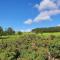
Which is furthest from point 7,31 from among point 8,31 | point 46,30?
point 46,30

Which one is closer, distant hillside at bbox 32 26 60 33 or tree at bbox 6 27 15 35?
tree at bbox 6 27 15 35

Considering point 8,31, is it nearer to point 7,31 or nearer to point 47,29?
point 7,31

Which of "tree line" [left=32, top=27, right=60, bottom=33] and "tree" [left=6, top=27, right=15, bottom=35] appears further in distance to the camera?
"tree line" [left=32, top=27, right=60, bottom=33]

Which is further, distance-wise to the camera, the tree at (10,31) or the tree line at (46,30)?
the tree line at (46,30)

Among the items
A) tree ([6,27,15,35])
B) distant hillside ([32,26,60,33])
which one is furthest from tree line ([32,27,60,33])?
tree ([6,27,15,35])

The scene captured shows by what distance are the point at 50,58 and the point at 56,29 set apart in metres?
32.9

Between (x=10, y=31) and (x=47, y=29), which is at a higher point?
(x=47, y=29)

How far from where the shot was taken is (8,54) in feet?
72.0

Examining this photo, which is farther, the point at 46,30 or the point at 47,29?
the point at 47,29

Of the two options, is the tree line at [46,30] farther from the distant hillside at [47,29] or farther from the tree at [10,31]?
the tree at [10,31]

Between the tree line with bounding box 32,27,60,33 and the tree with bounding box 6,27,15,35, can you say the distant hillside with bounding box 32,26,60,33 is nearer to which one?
the tree line with bounding box 32,27,60,33

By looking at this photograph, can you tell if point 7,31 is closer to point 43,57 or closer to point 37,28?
point 37,28

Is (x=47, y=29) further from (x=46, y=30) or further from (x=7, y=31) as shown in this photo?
(x=7, y=31)

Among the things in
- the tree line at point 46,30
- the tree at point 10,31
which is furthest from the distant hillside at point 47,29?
the tree at point 10,31
